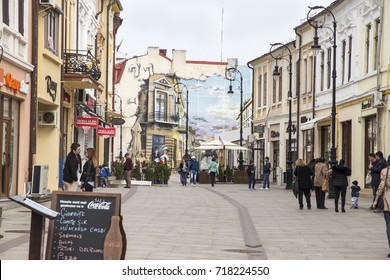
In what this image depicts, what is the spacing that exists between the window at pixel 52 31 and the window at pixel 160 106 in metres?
56.6

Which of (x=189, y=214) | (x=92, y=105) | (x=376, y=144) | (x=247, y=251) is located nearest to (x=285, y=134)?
(x=92, y=105)

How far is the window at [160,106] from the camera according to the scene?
85.9 meters

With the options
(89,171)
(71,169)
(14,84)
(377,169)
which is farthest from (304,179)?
(14,84)

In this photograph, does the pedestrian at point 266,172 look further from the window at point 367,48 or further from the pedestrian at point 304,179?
the pedestrian at point 304,179

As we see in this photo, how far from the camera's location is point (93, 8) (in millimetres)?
43406

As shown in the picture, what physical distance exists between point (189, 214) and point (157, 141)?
63.4 meters

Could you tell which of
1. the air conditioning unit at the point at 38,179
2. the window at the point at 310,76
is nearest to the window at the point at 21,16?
the air conditioning unit at the point at 38,179

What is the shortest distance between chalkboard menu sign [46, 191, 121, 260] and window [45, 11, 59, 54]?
713 inches

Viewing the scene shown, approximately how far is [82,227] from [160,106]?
254 ft

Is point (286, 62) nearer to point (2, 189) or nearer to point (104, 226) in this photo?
point (2, 189)

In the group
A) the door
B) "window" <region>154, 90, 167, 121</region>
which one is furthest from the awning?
"window" <region>154, 90, 167, 121</region>

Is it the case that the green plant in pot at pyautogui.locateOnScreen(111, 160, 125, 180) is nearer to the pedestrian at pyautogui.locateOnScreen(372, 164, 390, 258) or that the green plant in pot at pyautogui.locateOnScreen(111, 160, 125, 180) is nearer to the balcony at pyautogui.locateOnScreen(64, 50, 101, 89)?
the balcony at pyautogui.locateOnScreen(64, 50, 101, 89)

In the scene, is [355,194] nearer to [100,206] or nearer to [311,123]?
[311,123]
